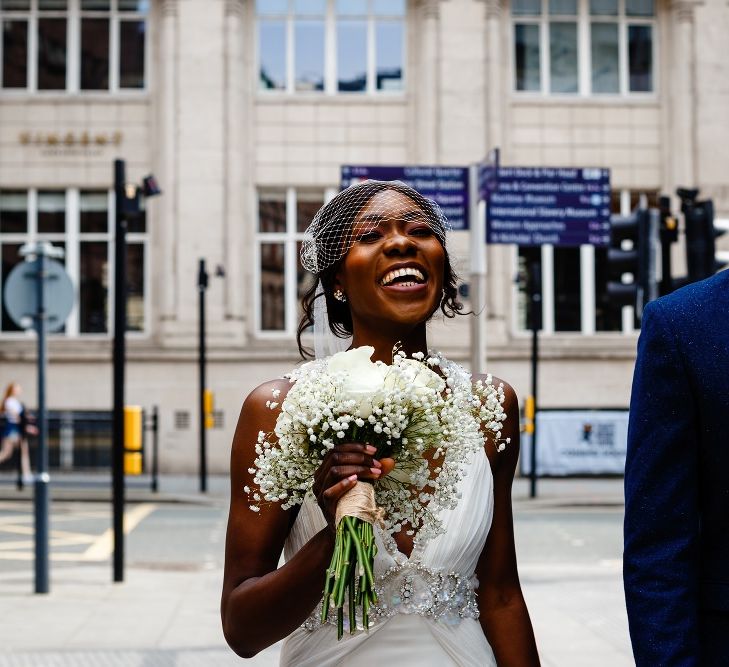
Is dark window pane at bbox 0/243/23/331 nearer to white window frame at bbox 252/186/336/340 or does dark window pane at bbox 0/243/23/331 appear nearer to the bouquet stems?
white window frame at bbox 252/186/336/340

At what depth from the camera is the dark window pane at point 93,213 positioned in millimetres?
28156

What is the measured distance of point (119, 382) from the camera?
39.2ft

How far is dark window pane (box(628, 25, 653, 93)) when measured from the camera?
95.7 ft

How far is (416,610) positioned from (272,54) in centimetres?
2689

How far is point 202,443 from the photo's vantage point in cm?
2269

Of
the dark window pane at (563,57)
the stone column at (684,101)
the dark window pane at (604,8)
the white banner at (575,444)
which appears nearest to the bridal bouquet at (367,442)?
the white banner at (575,444)

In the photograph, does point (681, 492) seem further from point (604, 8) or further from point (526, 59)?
point (604, 8)

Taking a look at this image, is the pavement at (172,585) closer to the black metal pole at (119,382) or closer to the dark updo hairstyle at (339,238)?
the black metal pole at (119,382)

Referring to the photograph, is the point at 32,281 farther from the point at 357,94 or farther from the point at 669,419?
the point at 357,94

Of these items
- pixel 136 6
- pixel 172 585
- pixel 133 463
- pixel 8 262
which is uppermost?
pixel 136 6

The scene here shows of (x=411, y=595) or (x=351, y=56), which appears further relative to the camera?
(x=351, y=56)

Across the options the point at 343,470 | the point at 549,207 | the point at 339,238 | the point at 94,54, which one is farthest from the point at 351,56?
the point at 343,470

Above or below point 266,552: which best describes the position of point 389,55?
above

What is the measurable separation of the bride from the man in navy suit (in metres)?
0.49
